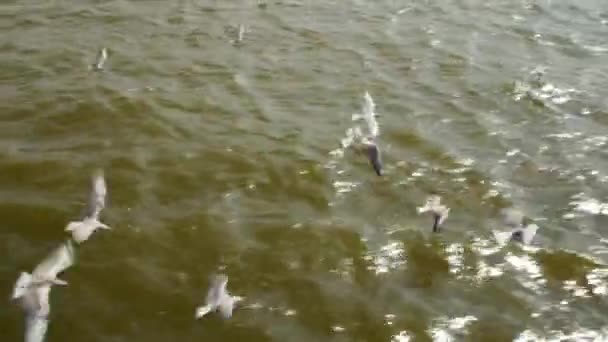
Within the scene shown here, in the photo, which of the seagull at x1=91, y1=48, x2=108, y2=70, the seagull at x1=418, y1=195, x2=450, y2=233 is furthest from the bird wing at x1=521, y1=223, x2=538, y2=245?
the seagull at x1=91, y1=48, x2=108, y2=70

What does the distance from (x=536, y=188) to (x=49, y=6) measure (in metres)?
9.35

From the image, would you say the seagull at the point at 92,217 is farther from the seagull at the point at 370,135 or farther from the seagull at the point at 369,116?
the seagull at the point at 369,116

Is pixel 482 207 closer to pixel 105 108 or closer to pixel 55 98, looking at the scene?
pixel 105 108

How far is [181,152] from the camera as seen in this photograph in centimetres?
963

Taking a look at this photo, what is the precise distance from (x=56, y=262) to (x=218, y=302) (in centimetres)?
174

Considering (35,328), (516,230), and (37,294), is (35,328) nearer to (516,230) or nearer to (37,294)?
(37,294)

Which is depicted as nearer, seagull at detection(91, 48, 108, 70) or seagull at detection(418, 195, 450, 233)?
seagull at detection(418, 195, 450, 233)

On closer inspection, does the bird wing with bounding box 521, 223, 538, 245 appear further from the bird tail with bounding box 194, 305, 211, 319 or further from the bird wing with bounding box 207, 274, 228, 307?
the bird tail with bounding box 194, 305, 211, 319

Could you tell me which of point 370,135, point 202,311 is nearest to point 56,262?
point 202,311

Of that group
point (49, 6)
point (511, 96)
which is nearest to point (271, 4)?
point (49, 6)

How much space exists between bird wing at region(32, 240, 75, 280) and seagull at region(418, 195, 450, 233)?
165 inches

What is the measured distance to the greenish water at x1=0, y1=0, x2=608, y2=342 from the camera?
7430mm

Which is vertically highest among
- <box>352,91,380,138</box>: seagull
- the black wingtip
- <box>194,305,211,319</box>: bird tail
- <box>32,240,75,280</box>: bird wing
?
<box>352,91,380,138</box>: seagull

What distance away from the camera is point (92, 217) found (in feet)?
26.3
